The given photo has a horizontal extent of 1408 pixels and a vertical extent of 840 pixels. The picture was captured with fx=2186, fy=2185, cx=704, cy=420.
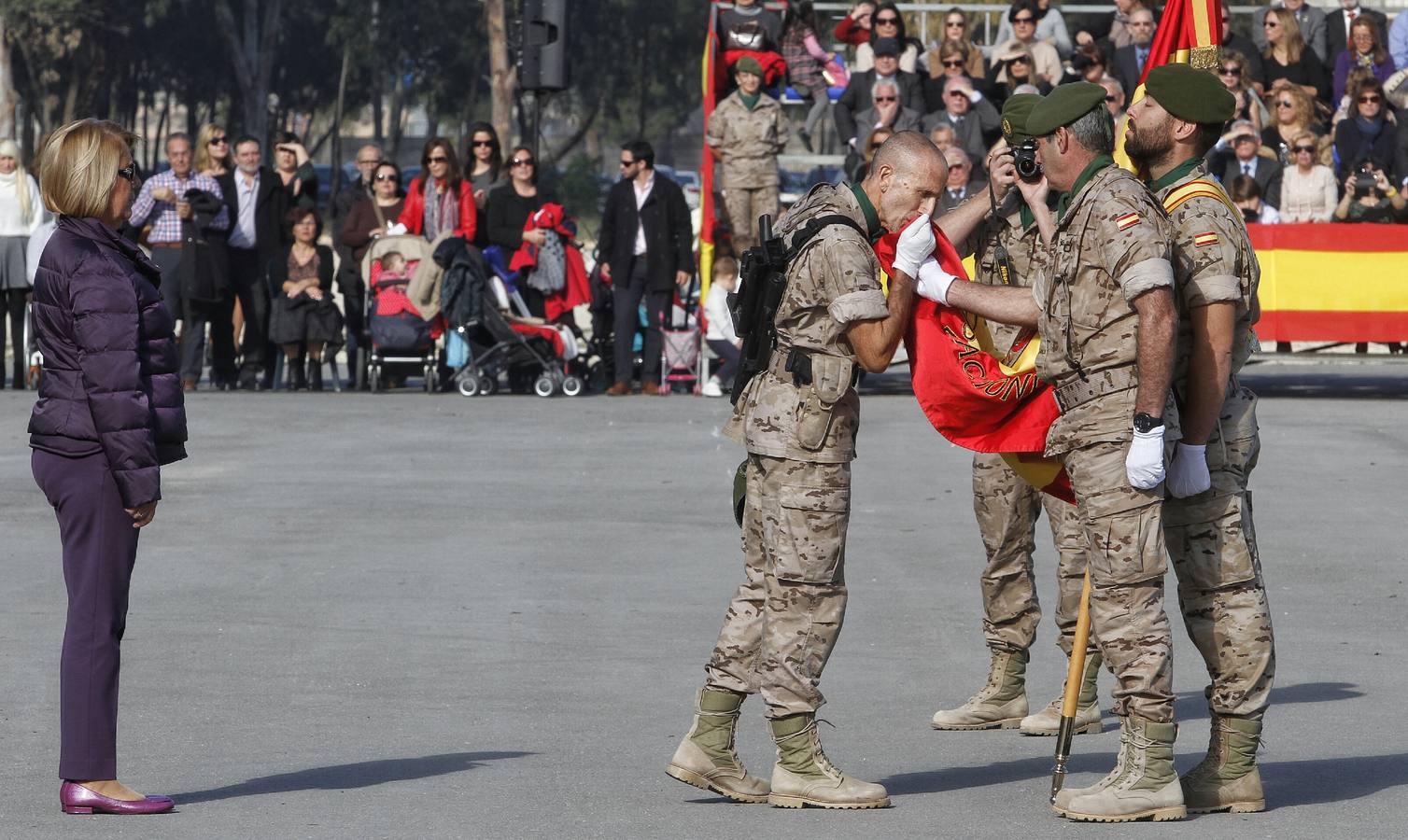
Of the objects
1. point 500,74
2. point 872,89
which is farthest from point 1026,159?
point 500,74

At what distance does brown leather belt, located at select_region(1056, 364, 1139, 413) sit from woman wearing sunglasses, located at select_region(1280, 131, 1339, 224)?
516 inches

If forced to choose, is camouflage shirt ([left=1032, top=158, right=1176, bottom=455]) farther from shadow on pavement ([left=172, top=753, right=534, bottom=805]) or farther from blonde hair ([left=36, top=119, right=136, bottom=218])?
blonde hair ([left=36, top=119, right=136, bottom=218])

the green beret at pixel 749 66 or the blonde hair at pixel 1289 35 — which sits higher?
the blonde hair at pixel 1289 35

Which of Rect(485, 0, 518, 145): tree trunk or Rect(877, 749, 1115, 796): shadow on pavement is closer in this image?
Rect(877, 749, 1115, 796): shadow on pavement

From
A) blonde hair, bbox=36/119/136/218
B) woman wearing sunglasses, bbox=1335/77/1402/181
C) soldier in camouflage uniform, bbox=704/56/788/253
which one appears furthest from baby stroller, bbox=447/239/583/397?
blonde hair, bbox=36/119/136/218

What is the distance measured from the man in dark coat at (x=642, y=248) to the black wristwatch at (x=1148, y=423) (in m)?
13.1

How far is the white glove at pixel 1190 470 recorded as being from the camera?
6.00m

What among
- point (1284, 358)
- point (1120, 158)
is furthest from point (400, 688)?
point (1284, 358)

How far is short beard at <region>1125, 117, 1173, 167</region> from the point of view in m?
6.23

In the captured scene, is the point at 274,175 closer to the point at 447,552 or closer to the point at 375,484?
the point at 375,484

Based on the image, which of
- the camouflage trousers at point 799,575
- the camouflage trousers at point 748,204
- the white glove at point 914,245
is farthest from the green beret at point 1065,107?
the camouflage trousers at point 748,204

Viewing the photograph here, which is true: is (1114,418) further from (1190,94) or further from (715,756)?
(715,756)

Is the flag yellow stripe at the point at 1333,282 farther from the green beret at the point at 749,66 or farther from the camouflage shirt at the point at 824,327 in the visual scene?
the camouflage shirt at the point at 824,327

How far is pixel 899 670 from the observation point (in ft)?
26.6
